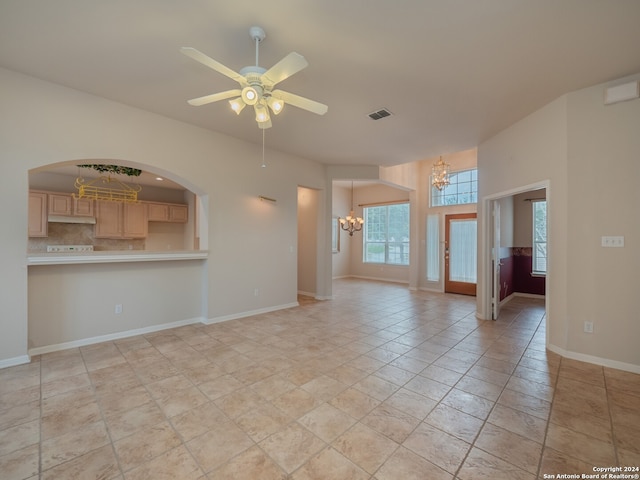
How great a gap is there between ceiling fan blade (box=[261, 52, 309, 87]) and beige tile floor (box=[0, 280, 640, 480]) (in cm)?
256

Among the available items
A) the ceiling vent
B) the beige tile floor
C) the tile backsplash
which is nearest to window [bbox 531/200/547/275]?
the beige tile floor

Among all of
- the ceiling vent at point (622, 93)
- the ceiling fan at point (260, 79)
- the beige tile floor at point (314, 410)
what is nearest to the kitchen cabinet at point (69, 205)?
the beige tile floor at point (314, 410)

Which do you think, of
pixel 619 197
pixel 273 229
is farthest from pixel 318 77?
pixel 619 197

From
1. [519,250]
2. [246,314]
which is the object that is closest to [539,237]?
[519,250]

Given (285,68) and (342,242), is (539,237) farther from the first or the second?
(285,68)

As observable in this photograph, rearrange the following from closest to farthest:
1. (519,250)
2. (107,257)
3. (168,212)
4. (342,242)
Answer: (107,257) < (519,250) < (168,212) < (342,242)

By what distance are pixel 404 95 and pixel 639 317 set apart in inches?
133

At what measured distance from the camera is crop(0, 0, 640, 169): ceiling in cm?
202

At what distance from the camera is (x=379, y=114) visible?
3.70 meters

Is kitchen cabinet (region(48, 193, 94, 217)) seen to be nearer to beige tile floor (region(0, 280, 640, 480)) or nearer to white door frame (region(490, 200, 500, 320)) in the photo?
beige tile floor (region(0, 280, 640, 480))

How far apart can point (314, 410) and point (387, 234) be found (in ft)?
24.6

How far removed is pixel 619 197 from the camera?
2930mm

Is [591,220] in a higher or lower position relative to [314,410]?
higher

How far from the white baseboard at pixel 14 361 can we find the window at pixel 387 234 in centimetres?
819
